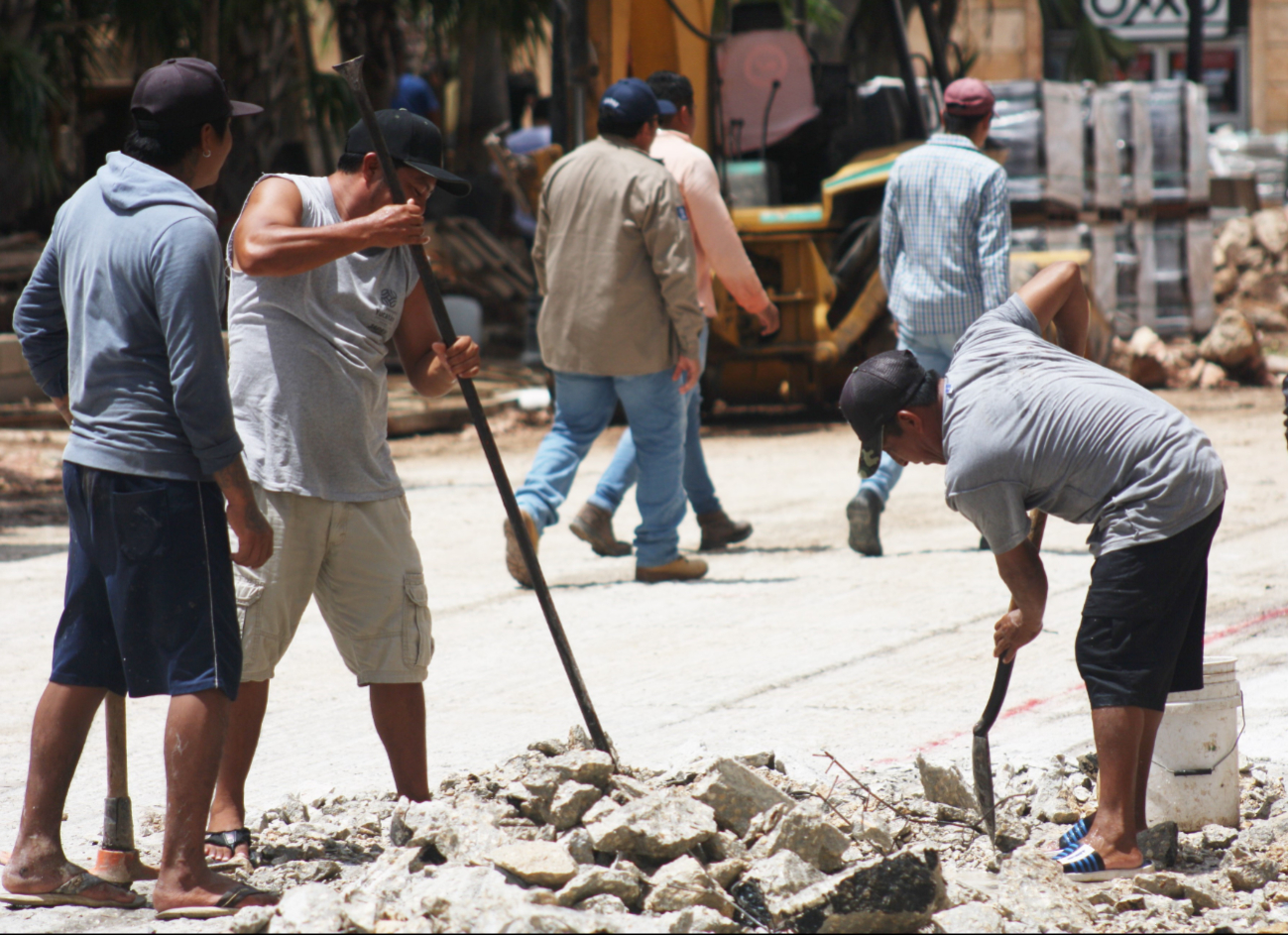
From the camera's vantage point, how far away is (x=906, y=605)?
5.84m

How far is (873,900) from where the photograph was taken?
2852mm

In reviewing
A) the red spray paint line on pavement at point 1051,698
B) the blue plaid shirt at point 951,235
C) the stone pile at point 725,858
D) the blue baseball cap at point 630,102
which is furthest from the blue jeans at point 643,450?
the stone pile at point 725,858

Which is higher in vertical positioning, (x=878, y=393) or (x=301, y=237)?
(x=301, y=237)

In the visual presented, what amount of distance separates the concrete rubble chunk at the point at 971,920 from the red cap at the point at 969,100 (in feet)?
14.6

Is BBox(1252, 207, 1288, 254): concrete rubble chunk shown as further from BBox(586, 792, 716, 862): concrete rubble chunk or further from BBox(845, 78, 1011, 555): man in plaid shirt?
BBox(586, 792, 716, 862): concrete rubble chunk

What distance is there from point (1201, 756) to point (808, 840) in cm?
102

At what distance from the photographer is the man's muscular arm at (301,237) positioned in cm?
324

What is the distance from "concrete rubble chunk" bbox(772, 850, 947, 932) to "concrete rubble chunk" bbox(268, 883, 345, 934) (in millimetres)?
846

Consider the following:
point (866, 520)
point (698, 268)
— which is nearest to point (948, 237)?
point (698, 268)

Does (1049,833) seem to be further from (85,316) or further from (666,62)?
(666,62)

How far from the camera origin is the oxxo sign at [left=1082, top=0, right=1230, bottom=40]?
1655cm

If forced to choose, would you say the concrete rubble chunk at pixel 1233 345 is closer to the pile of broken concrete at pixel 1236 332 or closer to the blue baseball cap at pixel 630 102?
the pile of broken concrete at pixel 1236 332

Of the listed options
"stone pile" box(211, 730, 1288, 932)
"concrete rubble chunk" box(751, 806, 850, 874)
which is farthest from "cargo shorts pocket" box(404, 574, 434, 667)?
"concrete rubble chunk" box(751, 806, 850, 874)

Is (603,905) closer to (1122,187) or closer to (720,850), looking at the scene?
(720,850)
